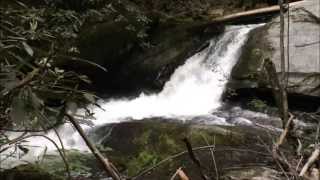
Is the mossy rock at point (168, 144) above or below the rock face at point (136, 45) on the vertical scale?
below

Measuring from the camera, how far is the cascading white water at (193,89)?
8.27 m

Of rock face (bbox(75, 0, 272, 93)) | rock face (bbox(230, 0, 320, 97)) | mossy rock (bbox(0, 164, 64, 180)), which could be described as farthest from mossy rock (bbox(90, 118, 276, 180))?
rock face (bbox(75, 0, 272, 93))

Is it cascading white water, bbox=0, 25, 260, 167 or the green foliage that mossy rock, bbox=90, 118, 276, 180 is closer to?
the green foliage

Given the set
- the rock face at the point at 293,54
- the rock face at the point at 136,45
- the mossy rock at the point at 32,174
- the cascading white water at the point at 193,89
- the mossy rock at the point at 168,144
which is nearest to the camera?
the mossy rock at the point at 32,174

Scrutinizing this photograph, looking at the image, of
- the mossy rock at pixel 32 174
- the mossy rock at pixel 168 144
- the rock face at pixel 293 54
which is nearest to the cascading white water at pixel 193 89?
the rock face at pixel 293 54

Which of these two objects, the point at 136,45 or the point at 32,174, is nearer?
the point at 32,174

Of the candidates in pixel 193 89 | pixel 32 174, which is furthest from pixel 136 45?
pixel 32 174

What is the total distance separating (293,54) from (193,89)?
201 cm

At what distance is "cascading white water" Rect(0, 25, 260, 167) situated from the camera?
27.1 feet

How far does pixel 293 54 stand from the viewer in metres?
8.00

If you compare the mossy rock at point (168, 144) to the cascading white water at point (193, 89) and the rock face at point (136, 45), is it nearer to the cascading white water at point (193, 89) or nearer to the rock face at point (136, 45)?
the cascading white water at point (193, 89)

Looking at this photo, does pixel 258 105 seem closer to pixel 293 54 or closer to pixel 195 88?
pixel 293 54

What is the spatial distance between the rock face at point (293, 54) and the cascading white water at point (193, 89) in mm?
482

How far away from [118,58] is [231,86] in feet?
7.47
